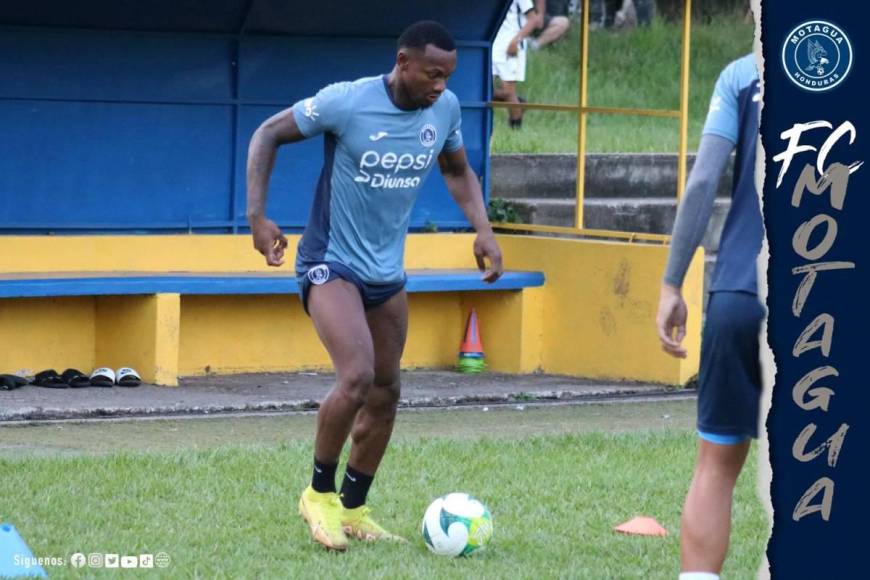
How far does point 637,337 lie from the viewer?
1235cm

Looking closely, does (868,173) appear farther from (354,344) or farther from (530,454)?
(530,454)

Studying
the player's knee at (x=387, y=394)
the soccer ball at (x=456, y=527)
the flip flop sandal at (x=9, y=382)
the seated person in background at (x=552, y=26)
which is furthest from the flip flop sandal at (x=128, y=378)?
the seated person in background at (x=552, y=26)

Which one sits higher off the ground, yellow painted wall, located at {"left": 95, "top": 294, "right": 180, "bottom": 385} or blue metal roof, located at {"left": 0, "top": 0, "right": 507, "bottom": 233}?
blue metal roof, located at {"left": 0, "top": 0, "right": 507, "bottom": 233}

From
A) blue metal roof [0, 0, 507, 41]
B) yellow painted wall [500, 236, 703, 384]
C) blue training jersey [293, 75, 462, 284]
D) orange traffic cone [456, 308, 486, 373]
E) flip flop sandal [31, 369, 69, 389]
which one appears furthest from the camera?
orange traffic cone [456, 308, 486, 373]

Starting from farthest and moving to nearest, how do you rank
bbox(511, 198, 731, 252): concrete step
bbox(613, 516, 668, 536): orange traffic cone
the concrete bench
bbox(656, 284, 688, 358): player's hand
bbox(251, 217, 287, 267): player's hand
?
1. bbox(511, 198, 731, 252): concrete step
2. the concrete bench
3. bbox(613, 516, 668, 536): orange traffic cone
4. bbox(251, 217, 287, 267): player's hand
5. bbox(656, 284, 688, 358): player's hand

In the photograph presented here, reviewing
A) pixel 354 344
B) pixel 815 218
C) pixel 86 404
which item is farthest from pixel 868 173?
pixel 86 404

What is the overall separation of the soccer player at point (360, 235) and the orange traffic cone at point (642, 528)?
100 centimetres

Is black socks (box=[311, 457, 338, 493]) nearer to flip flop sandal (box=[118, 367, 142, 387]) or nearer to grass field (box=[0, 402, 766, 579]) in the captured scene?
grass field (box=[0, 402, 766, 579])

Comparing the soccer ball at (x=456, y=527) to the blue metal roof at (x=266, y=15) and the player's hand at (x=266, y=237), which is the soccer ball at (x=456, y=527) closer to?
the player's hand at (x=266, y=237)

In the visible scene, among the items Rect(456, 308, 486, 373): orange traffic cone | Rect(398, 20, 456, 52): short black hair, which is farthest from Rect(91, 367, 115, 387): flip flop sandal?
Rect(398, 20, 456, 52): short black hair

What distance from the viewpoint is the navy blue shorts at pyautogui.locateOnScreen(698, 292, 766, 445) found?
5285 millimetres

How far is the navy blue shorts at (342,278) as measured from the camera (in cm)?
734

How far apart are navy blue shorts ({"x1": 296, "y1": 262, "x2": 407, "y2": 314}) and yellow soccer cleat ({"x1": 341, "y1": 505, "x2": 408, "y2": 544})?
32.9 inches

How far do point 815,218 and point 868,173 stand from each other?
0.19m
